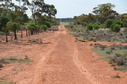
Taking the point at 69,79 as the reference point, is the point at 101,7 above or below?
above

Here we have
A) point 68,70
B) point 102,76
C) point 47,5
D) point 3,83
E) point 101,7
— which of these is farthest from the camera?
point 101,7

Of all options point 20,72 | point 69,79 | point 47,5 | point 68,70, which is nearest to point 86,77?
point 69,79

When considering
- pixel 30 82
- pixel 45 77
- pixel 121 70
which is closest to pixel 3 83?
pixel 30 82

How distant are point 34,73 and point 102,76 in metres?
3.79

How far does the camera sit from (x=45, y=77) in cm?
891

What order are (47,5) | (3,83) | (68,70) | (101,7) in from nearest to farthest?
(3,83) < (68,70) < (47,5) < (101,7)

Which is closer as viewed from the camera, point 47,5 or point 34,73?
point 34,73

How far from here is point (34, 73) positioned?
32.0ft

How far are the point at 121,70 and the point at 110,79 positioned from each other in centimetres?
225

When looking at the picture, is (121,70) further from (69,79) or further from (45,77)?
(45,77)

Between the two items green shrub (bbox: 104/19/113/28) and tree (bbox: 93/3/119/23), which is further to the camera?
tree (bbox: 93/3/119/23)

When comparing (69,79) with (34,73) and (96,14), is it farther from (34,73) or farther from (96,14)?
(96,14)

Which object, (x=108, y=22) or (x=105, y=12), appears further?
(x=105, y=12)

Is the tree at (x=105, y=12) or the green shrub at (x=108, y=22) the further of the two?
the tree at (x=105, y=12)
